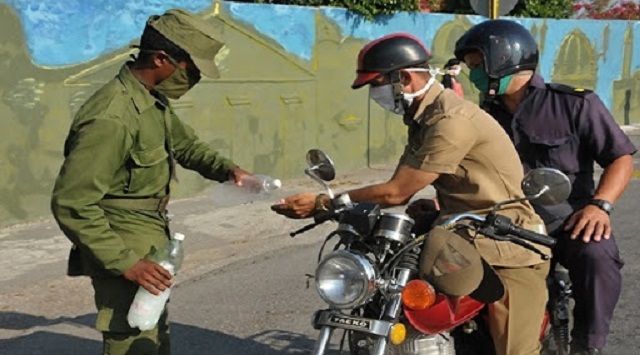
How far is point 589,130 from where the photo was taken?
14.2 feet

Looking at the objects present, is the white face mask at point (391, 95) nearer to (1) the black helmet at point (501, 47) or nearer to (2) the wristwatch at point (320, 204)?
(2) the wristwatch at point (320, 204)

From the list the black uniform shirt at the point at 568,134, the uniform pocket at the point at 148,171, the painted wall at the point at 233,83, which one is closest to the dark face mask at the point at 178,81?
the uniform pocket at the point at 148,171

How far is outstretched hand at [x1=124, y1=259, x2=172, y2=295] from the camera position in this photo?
11.3ft

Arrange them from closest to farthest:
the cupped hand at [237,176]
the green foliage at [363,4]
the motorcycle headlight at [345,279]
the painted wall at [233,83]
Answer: the motorcycle headlight at [345,279]
the cupped hand at [237,176]
the painted wall at [233,83]
the green foliage at [363,4]

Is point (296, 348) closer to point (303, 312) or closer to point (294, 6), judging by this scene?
point (303, 312)

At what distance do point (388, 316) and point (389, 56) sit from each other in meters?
0.98

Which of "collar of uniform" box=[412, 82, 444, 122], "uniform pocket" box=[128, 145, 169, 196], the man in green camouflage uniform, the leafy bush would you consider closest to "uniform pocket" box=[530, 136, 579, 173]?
"collar of uniform" box=[412, 82, 444, 122]

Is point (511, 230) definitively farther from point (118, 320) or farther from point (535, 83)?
point (118, 320)

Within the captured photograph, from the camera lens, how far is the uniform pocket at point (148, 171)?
3594 mm

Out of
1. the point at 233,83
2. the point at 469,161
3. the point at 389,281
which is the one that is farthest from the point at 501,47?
the point at 233,83

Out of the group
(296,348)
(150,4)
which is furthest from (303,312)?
(150,4)

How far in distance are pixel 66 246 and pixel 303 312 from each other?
9.27 ft

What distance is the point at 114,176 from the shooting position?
11.6 feet

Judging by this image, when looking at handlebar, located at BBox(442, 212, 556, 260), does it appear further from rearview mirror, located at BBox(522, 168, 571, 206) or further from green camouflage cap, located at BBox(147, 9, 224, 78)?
green camouflage cap, located at BBox(147, 9, 224, 78)
